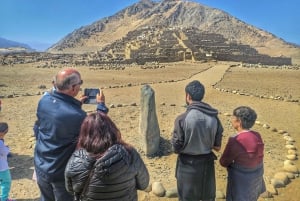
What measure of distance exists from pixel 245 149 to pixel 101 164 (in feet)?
7.22

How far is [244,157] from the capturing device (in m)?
4.70

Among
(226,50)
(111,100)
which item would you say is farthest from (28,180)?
(226,50)

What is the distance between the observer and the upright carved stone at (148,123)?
8148mm

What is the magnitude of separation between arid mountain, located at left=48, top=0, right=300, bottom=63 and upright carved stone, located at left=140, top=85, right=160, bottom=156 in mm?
78328

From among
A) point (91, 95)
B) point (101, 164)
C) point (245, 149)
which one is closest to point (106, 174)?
point (101, 164)

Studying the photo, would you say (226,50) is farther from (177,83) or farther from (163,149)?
(163,149)

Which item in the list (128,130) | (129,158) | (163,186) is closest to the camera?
(129,158)

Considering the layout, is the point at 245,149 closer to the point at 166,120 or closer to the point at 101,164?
the point at 101,164

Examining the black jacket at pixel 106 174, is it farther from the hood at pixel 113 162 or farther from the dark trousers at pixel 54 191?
the dark trousers at pixel 54 191

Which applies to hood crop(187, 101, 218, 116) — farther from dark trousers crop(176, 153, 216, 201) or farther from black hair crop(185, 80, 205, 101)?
dark trousers crop(176, 153, 216, 201)

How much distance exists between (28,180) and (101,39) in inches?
4362

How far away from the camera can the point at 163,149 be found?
8.81 m

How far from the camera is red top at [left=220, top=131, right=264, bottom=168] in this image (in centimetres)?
466

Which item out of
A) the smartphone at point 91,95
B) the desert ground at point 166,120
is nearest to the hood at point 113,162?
the smartphone at point 91,95
